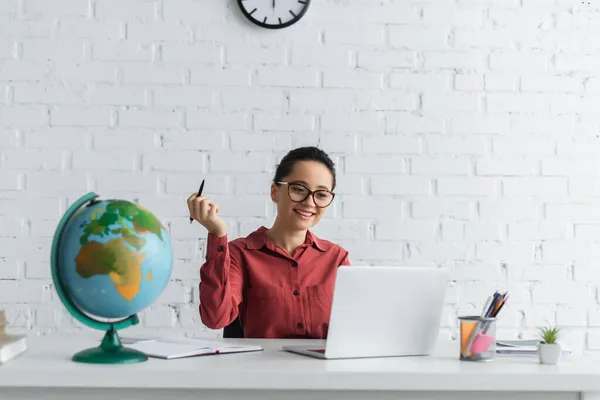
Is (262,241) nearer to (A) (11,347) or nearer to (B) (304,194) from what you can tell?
(B) (304,194)

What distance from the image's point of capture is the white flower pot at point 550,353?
1.46m

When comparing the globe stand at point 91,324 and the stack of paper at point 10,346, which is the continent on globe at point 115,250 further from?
the stack of paper at point 10,346

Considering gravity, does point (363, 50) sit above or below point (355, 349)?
above

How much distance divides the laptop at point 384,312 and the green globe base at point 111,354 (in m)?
0.34

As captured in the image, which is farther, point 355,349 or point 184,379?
point 355,349

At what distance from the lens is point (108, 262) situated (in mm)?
1315

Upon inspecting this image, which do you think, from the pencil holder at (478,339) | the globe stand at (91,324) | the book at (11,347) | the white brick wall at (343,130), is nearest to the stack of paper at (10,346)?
the book at (11,347)

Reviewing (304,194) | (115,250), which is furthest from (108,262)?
(304,194)

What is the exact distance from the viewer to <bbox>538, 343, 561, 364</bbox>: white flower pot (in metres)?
1.46

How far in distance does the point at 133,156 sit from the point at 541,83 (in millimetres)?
1519

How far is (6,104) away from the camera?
9.07 ft

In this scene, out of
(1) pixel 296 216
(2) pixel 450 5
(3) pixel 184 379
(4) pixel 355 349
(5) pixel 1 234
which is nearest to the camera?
(3) pixel 184 379

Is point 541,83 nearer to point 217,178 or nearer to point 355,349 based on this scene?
point 217,178

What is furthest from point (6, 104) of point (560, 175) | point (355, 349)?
point (560, 175)
